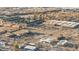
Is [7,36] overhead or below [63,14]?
below

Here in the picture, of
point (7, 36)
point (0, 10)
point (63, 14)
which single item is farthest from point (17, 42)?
point (63, 14)
